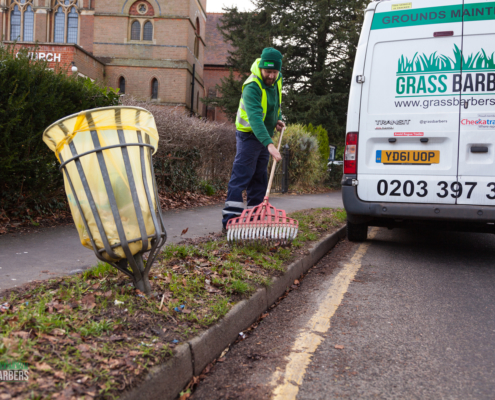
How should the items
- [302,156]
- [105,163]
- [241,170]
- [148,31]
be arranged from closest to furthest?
[105,163] → [241,170] → [302,156] → [148,31]

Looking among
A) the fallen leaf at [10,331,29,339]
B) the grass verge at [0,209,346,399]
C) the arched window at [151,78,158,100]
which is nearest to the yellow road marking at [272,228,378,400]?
the grass verge at [0,209,346,399]

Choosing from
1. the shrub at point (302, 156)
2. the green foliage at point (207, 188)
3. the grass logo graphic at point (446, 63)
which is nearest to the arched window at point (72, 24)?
the shrub at point (302, 156)

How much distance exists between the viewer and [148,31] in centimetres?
3203

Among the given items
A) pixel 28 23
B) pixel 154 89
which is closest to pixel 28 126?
pixel 154 89

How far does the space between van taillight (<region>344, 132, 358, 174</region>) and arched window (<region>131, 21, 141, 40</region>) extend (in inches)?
1195

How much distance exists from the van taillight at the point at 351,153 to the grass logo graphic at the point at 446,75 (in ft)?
2.25

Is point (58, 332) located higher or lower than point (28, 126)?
lower

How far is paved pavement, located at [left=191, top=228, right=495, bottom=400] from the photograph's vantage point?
7.46 feet

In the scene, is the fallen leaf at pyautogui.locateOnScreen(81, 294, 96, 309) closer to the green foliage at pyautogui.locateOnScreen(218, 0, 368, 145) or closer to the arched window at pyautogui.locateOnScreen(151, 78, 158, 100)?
the green foliage at pyautogui.locateOnScreen(218, 0, 368, 145)

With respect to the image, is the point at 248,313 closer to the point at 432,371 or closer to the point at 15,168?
the point at 432,371

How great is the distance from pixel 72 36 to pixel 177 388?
37.4 meters

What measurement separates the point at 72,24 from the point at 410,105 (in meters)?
35.4

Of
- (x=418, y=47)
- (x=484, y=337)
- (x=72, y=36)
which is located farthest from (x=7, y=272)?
(x=72, y=36)

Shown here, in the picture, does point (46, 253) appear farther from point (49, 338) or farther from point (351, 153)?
point (351, 153)
